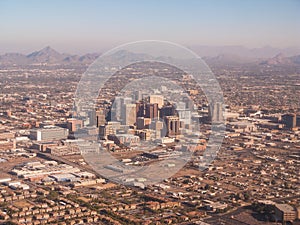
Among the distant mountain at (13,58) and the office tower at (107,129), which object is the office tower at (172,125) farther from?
the distant mountain at (13,58)

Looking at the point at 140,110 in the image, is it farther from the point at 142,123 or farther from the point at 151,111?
the point at 142,123

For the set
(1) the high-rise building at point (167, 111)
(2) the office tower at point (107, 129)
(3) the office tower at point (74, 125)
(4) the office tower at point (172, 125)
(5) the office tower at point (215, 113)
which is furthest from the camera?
(5) the office tower at point (215, 113)

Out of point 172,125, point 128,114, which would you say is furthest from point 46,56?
point 172,125

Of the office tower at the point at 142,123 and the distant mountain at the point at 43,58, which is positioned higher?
the distant mountain at the point at 43,58

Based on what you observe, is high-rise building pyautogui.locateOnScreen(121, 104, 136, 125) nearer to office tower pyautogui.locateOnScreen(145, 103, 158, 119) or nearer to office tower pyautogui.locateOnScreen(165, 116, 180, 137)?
office tower pyautogui.locateOnScreen(145, 103, 158, 119)

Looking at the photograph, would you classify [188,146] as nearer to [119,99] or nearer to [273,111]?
[119,99]

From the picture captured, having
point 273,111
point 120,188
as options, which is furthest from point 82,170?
point 273,111

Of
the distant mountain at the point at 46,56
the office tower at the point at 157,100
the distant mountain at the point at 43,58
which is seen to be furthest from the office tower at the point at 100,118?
the distant mountain at the point at 46,56

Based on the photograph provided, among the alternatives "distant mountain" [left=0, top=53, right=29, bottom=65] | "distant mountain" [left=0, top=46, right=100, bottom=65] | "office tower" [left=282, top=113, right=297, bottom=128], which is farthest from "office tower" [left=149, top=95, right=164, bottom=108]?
"distant mountain" [left=0, top=53, right=29, bottom=65]
